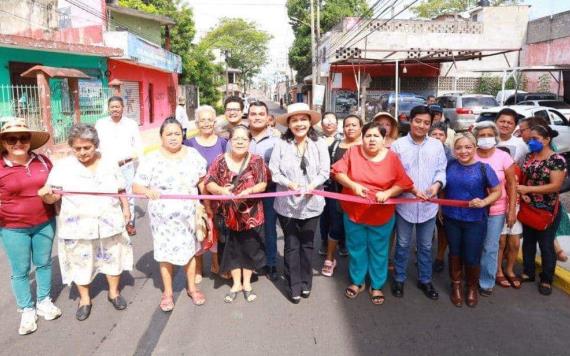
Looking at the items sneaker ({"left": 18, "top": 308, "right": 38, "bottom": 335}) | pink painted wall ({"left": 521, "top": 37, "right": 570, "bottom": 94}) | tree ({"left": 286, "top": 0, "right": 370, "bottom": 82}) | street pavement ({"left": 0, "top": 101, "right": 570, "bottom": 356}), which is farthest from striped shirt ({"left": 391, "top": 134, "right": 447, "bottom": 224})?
tree ({"left": 286, "top": 0, "right": 370, "bottom": 82})

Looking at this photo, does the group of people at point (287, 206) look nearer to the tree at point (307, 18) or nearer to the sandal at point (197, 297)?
the sandal at point (197, 297)

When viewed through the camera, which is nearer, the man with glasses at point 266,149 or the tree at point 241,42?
the man with glasses at point 266,149

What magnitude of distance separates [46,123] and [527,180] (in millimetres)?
9495

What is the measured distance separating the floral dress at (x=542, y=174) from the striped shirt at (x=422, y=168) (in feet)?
2.90

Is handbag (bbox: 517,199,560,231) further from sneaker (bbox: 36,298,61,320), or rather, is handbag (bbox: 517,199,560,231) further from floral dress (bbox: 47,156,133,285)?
sneaker (bbox: 36,298,61,320)

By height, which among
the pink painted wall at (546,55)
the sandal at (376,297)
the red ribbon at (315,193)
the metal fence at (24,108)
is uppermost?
the pink painted wall at (546,55)

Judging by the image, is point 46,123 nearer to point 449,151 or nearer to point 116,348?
point 116,348

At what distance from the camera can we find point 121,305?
4129mm

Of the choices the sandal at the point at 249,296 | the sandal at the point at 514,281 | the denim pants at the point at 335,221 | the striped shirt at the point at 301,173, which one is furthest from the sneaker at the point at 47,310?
the sandal at the point at 514,281

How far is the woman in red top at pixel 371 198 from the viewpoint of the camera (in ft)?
12.9

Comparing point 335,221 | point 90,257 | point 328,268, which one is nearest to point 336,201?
point 335,221

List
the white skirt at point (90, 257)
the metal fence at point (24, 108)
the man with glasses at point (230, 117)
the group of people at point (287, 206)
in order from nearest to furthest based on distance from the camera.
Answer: the group of people at point (287, 206) → the white skirt at point (90, 257) → the man with glasses at point (230, 117) → the metal fence at point (24, 108)

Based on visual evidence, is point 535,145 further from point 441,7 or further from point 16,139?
point 441,7

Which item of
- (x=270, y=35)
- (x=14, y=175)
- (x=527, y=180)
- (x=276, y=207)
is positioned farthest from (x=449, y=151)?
(x=270, y=35)
